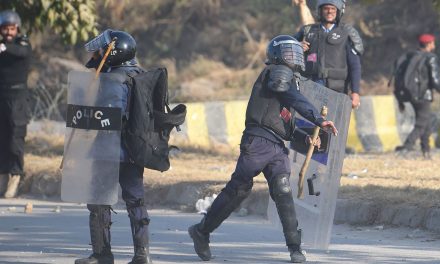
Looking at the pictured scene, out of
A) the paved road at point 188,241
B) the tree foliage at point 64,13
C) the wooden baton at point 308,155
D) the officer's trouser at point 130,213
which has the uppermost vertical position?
the tree foliage at point 64,13

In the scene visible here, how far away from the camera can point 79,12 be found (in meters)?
15.6

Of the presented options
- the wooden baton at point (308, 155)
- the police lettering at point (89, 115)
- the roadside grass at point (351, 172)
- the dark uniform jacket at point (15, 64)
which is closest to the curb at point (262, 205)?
the roadside grass at point (351, 172)

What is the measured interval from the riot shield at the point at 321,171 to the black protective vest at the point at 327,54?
219 cm

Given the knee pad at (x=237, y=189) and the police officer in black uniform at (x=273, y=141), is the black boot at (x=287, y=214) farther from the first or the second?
the knee pad at (x=237, y=189)

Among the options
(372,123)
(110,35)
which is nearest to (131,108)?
(110,35)

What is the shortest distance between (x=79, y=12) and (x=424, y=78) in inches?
191

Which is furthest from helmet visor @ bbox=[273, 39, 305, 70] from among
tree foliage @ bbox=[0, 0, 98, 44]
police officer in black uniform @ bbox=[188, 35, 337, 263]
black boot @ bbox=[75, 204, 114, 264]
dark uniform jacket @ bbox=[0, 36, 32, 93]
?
tree foliage @ bbox=[0, 0, 98, 44]

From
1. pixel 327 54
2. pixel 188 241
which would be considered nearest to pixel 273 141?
pixel 188 241

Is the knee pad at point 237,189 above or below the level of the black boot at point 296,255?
above

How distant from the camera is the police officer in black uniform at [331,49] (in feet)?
39.5

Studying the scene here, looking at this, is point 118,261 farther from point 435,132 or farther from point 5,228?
point 435,132

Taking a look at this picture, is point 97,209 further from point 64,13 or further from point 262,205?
Result: point 64,13

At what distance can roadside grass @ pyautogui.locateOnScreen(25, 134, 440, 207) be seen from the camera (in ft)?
40.2

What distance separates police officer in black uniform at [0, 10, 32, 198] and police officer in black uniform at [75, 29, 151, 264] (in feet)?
16.3
